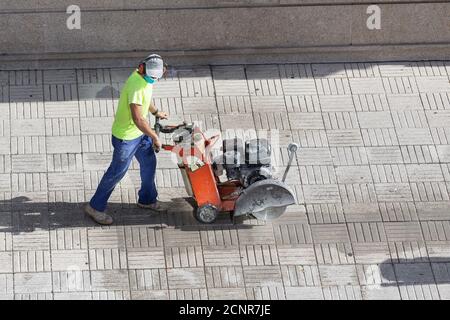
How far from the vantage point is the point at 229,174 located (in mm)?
11633

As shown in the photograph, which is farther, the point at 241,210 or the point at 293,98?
the point at 293,98

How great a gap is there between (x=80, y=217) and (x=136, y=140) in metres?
1.00

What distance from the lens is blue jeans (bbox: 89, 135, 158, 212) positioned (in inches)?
444

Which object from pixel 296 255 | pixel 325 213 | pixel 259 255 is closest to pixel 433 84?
pixel 325 213

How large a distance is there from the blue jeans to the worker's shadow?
17 cm

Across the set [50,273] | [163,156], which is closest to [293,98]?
[163,156]

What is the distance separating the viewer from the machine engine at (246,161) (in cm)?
1148

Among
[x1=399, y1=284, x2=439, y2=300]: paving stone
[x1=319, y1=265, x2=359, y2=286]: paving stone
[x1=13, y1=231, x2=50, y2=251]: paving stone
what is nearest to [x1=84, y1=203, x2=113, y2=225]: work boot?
[x1=13, y1=231, x2=50, y2=251]: paving stone

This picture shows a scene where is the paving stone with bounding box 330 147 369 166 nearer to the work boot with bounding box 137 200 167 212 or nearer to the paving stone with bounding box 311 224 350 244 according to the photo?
the paving stone with bounding box 311 224 350 244

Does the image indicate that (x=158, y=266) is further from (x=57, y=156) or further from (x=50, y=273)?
(x=57, y=156)

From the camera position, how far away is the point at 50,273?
1119cm

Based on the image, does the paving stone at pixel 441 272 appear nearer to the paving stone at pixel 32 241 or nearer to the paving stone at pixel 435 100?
the paving stone at pixel 435 100

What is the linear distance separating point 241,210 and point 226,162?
45cm
